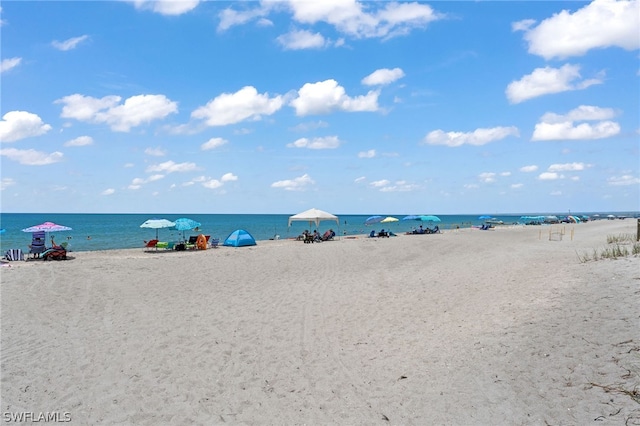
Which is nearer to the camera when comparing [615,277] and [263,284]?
[615,277]

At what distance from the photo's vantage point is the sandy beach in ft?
17.5

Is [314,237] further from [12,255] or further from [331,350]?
[331,350]

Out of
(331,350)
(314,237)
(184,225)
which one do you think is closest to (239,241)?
(184,225)

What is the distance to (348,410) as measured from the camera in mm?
5406

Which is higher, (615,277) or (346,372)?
(615,277)

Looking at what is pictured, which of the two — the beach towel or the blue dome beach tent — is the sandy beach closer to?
the beach towel

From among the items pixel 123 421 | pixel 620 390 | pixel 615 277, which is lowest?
pixel 123 421

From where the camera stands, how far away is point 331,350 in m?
7.41

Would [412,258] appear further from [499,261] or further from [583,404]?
[583,404]

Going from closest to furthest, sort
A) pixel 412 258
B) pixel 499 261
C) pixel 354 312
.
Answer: pixel 354 312
pixel 499 261
pixel 412 258

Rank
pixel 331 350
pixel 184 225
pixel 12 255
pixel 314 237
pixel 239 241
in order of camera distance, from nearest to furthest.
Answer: pixel 331 350
pixel 12 255
pixel 184 225
pixel 239 241
pixel 314 237

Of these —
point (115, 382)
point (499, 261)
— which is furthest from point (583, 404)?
point (499, 261)

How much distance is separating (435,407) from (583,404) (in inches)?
66.1

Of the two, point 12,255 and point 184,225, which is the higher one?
point 184,225
